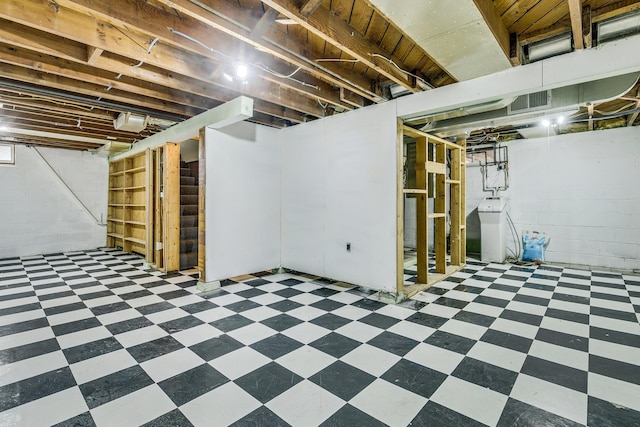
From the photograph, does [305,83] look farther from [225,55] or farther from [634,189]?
[634,189]

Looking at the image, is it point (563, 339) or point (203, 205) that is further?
point (203, 205)

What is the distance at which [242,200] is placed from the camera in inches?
180

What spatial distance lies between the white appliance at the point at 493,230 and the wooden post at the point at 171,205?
5.72m

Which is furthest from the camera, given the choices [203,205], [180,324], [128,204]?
[128,204]

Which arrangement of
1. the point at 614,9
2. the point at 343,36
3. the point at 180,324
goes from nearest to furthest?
the point at 614,9, the point at 343,36, the point at 180,324

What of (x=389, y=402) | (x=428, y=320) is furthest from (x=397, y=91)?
(x=389, y=402)

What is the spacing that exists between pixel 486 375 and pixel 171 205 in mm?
4885

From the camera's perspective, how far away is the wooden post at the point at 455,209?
516cm

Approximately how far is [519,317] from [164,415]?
3289mm

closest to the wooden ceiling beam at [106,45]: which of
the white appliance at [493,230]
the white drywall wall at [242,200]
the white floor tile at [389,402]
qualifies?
the white drywall wall at [242,200]

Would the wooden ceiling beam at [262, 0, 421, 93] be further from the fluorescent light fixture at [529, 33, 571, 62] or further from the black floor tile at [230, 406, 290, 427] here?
the black floor tile at [230, 406, 290, 427]

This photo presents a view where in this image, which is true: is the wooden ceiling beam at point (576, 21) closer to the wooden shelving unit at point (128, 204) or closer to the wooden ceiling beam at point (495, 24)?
the wooden ceiling beam at point (495, 24)

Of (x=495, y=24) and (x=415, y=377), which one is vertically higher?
(x=495, y=24)

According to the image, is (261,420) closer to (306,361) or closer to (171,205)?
(306,361)
